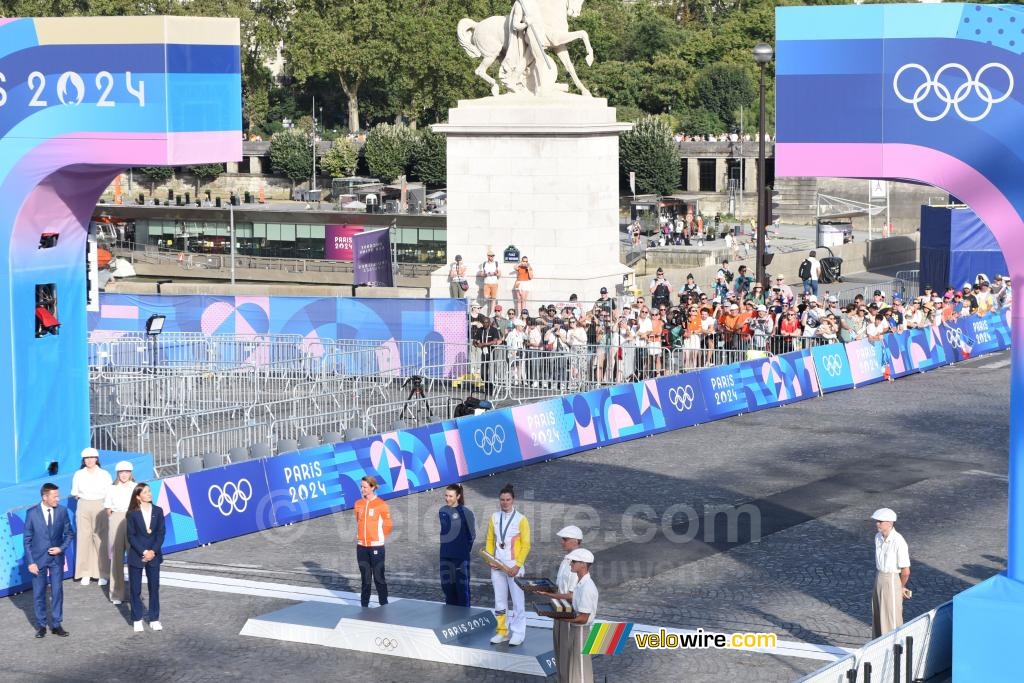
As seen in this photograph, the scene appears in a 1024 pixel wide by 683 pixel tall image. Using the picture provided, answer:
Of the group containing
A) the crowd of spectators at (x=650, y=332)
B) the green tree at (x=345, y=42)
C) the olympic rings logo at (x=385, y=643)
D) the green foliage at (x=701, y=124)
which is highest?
the green tree at (x=345, y=42)

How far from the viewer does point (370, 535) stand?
700 inches

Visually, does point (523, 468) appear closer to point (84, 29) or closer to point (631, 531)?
point (631, 531)

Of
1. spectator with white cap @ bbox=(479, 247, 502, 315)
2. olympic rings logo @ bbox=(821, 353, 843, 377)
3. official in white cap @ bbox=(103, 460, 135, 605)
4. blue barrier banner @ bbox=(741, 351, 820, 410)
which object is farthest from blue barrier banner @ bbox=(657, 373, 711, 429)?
official in white cap @ bbox=(103, 460, 135, 605)

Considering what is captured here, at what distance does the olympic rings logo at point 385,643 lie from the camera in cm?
1712

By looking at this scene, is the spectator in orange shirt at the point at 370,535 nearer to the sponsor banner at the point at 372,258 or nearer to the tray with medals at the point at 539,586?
the tray with medals at the point at 539,586

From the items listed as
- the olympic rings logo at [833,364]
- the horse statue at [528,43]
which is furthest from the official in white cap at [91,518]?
the horse statue at [528,43]

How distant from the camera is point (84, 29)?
21.3 m

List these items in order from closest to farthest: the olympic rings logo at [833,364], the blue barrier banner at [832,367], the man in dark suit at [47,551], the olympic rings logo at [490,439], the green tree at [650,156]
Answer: the man in dark suit at [47,551] → the olympic rings logo at [490,439] → the blue barrier banner at [832,367] → the olympic rings logo at [833,364] → the green tree at [650,156]

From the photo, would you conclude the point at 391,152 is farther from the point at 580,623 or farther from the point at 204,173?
the point at 580,623

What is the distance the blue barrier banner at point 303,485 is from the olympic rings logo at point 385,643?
5667 millimetres

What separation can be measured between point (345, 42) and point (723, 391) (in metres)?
91.9

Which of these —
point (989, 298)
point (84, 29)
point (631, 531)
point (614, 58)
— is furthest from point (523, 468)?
point (614, 58)

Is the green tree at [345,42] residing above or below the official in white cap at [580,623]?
above

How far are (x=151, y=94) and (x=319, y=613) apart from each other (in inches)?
273
